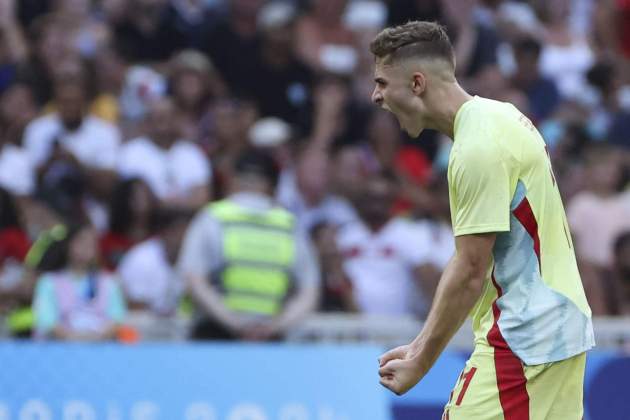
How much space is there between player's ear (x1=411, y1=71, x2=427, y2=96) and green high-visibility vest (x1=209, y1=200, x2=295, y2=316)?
4.41 metres

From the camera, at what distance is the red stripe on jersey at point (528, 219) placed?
4.99 m

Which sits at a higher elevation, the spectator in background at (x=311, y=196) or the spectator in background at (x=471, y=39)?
the spectator in background at (x=471, y=39)

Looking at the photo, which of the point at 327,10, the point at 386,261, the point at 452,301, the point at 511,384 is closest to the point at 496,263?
the point at 452,301

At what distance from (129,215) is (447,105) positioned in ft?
19.6

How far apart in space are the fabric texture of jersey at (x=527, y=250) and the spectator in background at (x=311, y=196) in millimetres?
6087

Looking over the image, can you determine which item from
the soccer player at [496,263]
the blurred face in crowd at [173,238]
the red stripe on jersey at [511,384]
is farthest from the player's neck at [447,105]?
the blurred face in crowd at [173,238]

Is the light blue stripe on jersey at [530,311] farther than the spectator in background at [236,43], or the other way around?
the spectator in background at [236,43]

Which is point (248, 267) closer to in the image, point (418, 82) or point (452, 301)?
point (418, 82)

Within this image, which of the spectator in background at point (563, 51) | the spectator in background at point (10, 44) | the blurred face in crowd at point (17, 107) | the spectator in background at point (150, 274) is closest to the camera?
the spectator in background at point (150, 274)

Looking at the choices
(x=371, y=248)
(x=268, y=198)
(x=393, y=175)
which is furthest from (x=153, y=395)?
(x=393, y=175)

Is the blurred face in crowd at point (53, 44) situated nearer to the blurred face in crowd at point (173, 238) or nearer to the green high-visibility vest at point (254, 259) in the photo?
the blurred face in crowd at point (173, 238)

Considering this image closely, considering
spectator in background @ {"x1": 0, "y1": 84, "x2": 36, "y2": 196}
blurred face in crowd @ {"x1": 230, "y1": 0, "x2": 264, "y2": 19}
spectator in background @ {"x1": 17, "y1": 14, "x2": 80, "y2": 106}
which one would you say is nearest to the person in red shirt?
spectator in background @ {"x1": 0, "y1": 84, "x2": 36, "y2": 196}

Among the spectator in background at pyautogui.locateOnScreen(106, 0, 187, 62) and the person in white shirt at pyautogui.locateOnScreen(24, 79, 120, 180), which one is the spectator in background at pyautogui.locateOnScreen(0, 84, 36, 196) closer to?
the person in white shirt at pyautogui.locateOnScreen(24, 79, 120, 180)

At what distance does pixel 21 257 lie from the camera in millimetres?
10109
